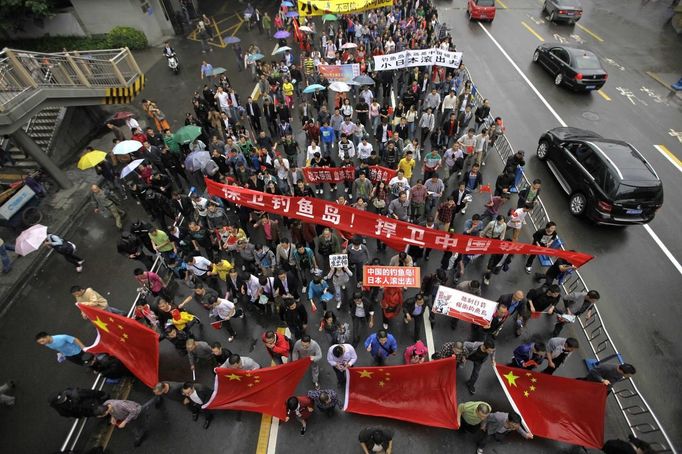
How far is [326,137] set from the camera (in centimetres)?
1323

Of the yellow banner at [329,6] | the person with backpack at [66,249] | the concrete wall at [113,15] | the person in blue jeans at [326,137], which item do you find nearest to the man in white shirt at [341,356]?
the person in blue jeans at [326,137]

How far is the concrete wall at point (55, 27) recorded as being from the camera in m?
21.8

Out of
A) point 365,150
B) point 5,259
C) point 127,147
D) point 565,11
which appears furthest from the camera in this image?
point 565,11

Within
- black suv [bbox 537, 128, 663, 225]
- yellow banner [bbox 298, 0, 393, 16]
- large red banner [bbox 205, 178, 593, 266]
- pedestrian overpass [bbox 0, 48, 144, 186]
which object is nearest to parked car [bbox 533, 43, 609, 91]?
black suv [bbox 537, 128, 663, 225]

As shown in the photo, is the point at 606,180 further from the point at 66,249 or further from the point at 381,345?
the point at 66,249

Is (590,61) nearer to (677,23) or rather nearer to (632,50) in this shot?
(632,50)

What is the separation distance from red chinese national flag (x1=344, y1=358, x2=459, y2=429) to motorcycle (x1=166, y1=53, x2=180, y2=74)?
69.0 ft

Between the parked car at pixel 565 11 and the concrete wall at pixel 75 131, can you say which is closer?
the concrete wall at pixel 75 131

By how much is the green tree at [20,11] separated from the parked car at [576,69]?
27.1m

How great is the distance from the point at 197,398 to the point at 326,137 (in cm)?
943

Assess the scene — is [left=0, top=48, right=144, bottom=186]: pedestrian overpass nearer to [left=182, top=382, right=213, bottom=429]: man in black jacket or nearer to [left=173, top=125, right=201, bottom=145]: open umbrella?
[left=173, top=125, right=201, bottom=145]: open umbrella

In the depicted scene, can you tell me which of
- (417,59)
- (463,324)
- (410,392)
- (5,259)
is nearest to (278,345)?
(410,392)

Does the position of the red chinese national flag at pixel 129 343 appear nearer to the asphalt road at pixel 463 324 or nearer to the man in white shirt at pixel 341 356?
the asphalt road at pixel 463 324

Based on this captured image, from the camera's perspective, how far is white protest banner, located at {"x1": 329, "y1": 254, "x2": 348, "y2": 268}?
8.40m
